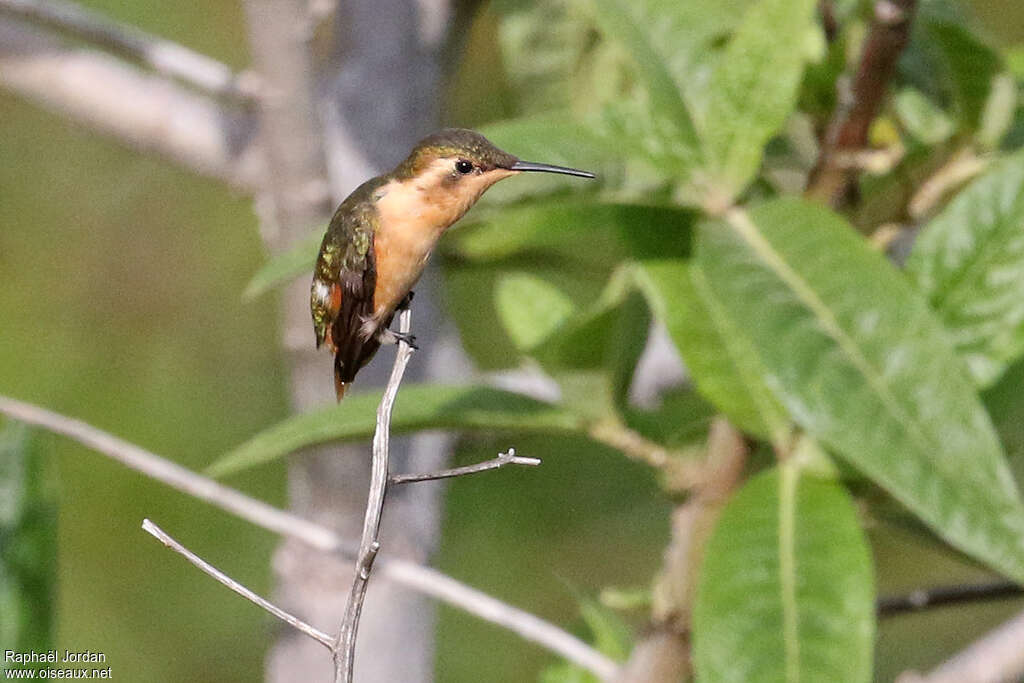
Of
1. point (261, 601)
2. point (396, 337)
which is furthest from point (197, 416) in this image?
point (261, 601)

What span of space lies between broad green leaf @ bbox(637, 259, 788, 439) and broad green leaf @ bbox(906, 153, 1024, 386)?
25 cm

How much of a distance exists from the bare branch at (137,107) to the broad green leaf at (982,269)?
1.11 meters

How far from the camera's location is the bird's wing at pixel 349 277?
1468 millimetres

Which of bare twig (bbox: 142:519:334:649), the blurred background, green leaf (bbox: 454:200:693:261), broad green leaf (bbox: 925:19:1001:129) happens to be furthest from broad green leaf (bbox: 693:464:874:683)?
the blurred background

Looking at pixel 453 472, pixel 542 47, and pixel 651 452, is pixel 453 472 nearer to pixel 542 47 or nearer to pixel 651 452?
pixel 651 452

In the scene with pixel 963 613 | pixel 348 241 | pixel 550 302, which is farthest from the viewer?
pixel 963 613

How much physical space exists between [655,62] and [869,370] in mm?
539

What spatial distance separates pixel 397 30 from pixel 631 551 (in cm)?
226

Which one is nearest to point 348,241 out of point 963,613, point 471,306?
point 471,306

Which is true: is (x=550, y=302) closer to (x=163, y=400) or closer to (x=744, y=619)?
(x=744, y=619)

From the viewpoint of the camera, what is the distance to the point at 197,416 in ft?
12.1

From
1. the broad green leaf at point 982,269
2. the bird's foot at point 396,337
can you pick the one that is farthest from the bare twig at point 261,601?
Answer: the broad green leaf at point 982,269

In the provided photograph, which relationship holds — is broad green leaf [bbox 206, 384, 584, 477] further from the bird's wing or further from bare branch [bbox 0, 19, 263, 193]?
bare branch [bbox 0, 19, 263, 193]

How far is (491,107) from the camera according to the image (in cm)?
370
